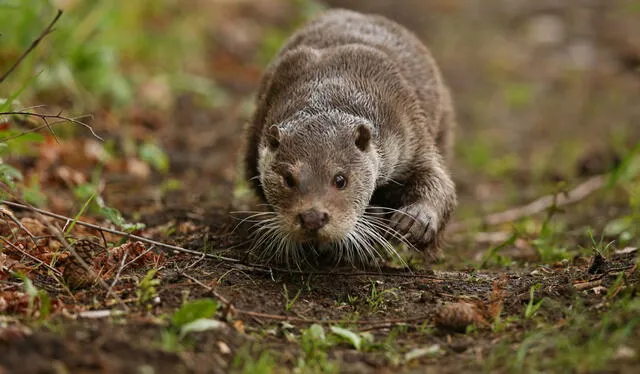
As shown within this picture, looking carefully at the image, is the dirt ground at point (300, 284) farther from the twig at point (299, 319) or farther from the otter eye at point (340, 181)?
the otter eye at point (340, 181)

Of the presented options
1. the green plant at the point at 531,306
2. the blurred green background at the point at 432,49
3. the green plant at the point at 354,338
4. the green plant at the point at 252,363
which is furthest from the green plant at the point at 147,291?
the green plant at the point at 531,306

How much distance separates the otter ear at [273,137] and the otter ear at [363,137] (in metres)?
0.48

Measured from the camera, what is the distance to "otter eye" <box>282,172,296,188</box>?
4562 mm

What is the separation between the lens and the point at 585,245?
230 inches

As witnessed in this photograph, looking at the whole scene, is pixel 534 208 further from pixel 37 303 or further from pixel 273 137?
pixel 37 303

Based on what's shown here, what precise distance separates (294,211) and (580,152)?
526cm

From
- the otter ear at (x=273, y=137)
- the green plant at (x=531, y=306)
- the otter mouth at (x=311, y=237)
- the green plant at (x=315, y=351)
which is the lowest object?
the green plant at (x=315, y=351)

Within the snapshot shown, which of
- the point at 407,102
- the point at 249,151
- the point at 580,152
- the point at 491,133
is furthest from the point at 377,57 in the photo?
the point at 491,133

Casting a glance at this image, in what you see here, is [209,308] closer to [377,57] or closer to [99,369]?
[99,369]

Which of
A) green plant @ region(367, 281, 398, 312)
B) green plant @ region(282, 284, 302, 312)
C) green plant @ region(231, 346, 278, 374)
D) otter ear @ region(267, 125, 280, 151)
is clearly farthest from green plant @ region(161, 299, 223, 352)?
otter ear @ region(267, 125, 280, 151)

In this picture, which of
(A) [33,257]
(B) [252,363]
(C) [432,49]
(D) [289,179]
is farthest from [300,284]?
(C) [432,49]

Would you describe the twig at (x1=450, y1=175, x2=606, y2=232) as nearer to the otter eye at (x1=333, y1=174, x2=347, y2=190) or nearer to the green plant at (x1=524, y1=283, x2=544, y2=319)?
the otter eye at (x1=333, y1=174, x2=347, y2=190)

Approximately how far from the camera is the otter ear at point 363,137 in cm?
487

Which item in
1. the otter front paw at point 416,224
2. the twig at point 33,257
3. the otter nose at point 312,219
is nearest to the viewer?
the twig at point 33,257
